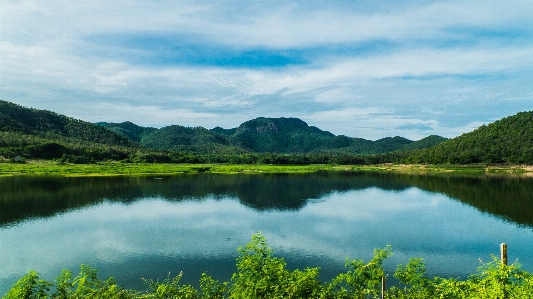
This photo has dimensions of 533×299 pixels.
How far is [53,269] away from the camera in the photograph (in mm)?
19750

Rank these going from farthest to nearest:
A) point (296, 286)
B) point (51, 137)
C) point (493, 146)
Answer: point (51, 137) < point (493, 146) < point (296, 286)

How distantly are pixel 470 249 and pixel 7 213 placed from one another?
138 ft

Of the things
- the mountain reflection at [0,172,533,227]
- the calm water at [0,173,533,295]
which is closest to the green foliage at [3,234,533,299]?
the calm water at [0,173,533,295]

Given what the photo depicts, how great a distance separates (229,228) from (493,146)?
104460 millimetres

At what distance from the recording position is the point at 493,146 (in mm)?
104625

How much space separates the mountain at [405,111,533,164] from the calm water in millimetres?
52576

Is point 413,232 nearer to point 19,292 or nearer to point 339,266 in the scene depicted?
point 339,266

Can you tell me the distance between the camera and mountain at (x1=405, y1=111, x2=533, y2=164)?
9775cm

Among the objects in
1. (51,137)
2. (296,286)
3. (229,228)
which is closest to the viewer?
(296,286)

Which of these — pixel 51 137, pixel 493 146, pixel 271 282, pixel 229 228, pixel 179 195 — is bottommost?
A: pixel 229 228

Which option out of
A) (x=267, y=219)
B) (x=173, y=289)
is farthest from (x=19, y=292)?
(x=267, y=219)

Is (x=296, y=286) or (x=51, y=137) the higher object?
(x=51, y=137)

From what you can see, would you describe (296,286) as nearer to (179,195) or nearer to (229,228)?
(229,228)

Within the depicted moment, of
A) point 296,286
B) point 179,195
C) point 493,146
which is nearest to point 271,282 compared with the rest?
point 296,286
